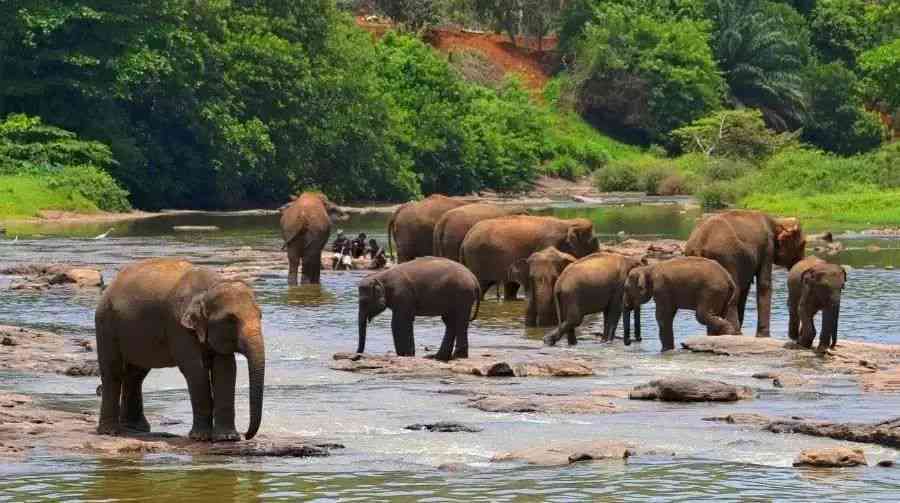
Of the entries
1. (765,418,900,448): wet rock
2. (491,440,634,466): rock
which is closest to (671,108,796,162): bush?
(765,418,900,448): wet rock

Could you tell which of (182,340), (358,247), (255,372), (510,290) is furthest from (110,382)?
(358,247)

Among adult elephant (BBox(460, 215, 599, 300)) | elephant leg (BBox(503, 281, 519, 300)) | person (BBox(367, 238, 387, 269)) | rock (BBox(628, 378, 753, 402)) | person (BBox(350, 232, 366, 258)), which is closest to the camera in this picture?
rock (BBox(628, 378, 753, 402))

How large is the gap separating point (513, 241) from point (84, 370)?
32.3 ft

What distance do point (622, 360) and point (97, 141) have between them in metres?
41.2

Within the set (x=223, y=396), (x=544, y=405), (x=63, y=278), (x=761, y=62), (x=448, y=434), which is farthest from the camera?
(x=761, y=62)

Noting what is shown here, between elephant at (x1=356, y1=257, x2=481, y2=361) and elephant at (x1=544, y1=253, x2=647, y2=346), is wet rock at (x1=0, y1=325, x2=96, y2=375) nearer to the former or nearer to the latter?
elephant at (x1=356, y1=257, x2=481, y2=361)

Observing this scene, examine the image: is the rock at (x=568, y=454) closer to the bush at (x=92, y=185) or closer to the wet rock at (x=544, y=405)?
the wet rock at (x=544, y=405)

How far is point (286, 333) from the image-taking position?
2417cm

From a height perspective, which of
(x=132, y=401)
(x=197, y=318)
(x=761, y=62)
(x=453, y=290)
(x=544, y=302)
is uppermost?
(x=761, y=62)

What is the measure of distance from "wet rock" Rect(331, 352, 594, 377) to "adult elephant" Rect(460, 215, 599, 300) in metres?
6.83

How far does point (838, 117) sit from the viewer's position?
102 meters

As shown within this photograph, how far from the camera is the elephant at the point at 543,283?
25.3 m

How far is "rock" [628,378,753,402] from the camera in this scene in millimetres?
17453

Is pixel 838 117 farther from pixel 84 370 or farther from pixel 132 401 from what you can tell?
pixel 132 401
